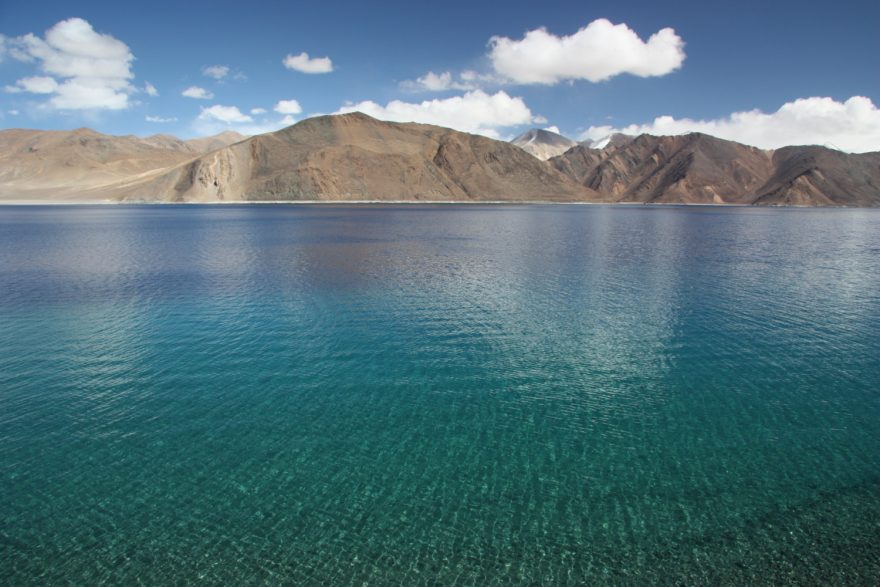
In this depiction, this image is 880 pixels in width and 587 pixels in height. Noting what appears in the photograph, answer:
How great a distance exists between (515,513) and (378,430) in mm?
5596

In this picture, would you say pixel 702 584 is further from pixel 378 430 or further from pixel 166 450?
pixel 166 450

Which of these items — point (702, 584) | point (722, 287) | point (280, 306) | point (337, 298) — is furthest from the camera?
point (722, 287)

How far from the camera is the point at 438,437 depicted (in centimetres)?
1561

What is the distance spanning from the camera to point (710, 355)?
75.6ft

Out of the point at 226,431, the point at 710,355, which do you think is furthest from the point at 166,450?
the point at 710,355

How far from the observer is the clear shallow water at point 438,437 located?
35.5 feet

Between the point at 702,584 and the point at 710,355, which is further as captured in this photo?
the point at 710,355

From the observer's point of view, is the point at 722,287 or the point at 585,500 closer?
the point at 585,500

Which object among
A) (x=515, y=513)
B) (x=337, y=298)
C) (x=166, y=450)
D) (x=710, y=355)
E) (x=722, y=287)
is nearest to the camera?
(x=515, y=513)

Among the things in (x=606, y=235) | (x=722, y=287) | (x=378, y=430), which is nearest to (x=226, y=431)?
(x=378, y=430)

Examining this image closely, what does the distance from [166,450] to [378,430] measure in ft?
20.8

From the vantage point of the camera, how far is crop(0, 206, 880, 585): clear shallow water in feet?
35.5

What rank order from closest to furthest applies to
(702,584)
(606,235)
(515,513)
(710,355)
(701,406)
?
(702,584) → (515,513) → (701,406) → (710,355) → (606,235)

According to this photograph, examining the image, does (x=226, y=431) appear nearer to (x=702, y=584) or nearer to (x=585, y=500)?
(x=585, y=500)
